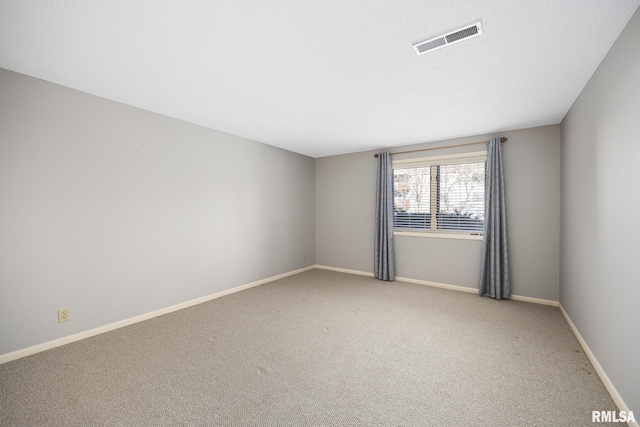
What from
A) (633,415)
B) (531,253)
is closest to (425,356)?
(633,415)

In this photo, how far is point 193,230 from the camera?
3.74m

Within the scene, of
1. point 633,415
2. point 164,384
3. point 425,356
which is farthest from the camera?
point 425,356

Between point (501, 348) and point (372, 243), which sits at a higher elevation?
point (372, 243)

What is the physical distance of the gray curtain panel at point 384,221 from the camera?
488 cm

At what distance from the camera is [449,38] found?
73.3 inches

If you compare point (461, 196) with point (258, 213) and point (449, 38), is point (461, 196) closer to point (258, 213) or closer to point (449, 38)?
point (449, 38)

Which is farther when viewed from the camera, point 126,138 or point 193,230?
point 193,230

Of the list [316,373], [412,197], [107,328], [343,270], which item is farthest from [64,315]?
[412,197]

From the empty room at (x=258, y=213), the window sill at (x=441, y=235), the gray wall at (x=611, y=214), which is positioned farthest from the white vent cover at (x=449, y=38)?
the window sill at (x=441, y=235)

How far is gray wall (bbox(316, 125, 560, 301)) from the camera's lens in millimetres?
3734

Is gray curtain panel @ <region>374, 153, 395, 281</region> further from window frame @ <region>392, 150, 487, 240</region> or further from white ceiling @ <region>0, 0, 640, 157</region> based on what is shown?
white ceiling @ <region>0, 0, 640, 157</region>

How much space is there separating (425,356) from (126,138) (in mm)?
3745

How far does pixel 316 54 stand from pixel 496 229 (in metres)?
3.46

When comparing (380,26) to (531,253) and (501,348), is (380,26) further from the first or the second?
(531,253)
